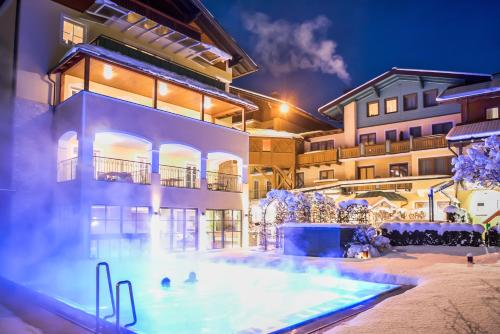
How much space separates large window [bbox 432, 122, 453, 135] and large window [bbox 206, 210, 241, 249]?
15.4 metres

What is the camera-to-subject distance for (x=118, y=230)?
18.5 metres

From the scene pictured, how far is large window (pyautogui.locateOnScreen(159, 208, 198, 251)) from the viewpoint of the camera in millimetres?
20531

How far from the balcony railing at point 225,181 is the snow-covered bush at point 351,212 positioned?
6497mm

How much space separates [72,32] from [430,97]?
23291mm

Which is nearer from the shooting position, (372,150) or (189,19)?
(189,19)

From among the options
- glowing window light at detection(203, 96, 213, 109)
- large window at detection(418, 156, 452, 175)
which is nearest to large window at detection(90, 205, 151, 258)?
glowing window light at detection(203, 96, 213, 109)

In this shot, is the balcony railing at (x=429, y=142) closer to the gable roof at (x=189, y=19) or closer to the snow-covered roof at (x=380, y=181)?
the snow-covered roof at (x=380, y=181)

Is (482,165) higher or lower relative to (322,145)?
lower

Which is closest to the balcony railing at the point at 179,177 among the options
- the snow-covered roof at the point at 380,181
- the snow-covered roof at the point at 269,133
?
the snow-covered roof at the point at 269,133

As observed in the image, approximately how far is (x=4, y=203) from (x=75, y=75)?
6.18m

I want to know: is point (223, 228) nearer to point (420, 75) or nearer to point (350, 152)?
point (350, 152)

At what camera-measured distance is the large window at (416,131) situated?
103ft

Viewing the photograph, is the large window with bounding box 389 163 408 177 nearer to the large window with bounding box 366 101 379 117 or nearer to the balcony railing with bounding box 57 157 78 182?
the large window with bounding box 366 101 379 117

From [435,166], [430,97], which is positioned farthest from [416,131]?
[435,166]
